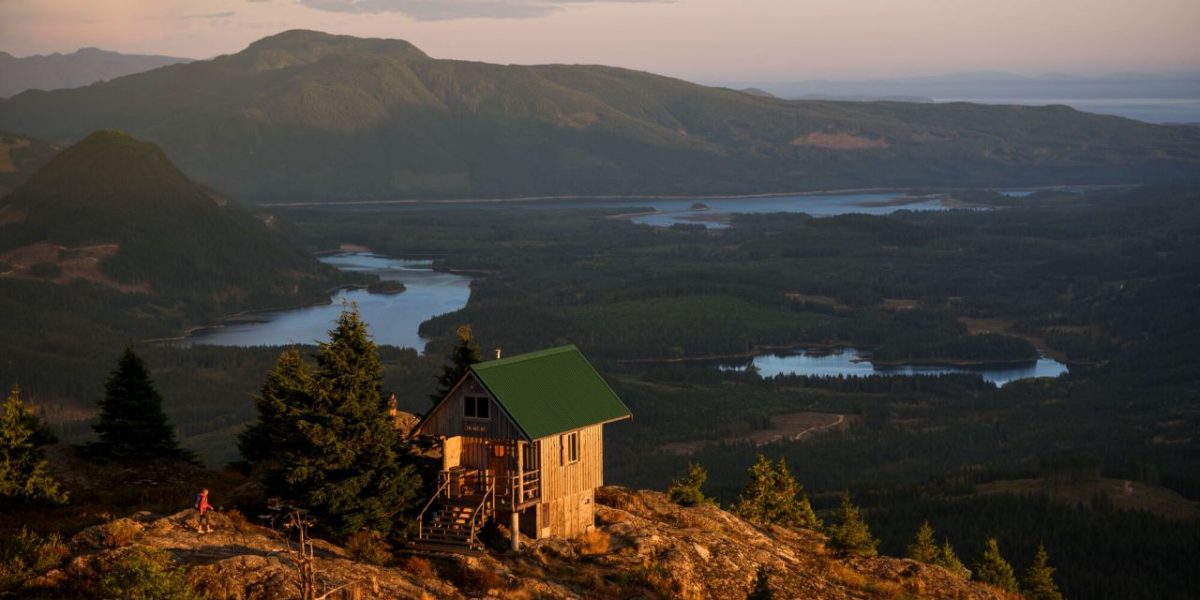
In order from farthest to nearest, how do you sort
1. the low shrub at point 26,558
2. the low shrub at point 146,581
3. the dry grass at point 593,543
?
the dry grass at point 593,543 < the low shrub at point 26,558 < the low shrub at point 146,581

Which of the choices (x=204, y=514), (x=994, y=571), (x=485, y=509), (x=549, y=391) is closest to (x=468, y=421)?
(x=485, y=509)

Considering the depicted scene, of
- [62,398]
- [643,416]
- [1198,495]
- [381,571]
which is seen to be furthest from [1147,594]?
[62,398]

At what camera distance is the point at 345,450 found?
2141 inches

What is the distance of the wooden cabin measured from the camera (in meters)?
55.9

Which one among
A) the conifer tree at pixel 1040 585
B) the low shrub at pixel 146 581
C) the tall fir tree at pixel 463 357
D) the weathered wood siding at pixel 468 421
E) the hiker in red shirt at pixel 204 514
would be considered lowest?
the conifer tree at pixel 1040 585

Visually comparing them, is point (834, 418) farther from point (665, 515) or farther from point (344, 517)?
point (344, 517)

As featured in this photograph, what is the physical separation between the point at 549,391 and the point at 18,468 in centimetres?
1987

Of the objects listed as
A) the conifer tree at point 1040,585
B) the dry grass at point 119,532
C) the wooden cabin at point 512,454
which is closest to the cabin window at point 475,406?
the wooden cabin at point 512,454

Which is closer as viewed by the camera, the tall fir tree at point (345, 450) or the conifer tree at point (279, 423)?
the tall fir tree at point (345, 450)

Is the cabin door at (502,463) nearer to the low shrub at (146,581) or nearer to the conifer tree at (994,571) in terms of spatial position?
the low shrub at (146,581)

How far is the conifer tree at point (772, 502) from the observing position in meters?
87.1

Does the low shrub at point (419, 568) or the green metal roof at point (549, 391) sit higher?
the green metal roof at point (549, 391)

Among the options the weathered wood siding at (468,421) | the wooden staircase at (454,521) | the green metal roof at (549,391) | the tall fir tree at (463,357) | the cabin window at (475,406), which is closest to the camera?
the wooden staircase at (454,521)

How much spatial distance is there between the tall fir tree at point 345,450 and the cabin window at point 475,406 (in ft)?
8.87
